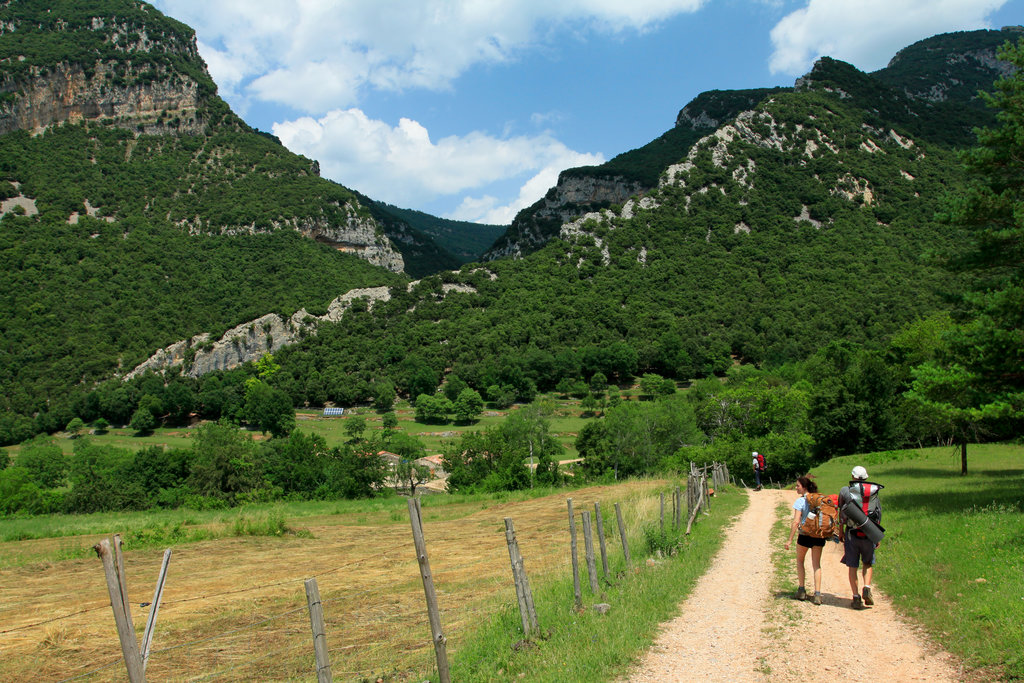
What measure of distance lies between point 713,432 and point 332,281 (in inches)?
4358

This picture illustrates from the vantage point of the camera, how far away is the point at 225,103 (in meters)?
173

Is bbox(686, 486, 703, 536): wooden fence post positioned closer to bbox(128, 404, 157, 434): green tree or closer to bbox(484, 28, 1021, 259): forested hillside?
bbox(128, 404, 157, 434): green tree

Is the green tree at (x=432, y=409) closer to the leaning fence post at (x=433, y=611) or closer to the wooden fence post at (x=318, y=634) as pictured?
the leaning fence post at (x=433, y=611)

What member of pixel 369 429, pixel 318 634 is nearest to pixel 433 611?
pixel 318 634

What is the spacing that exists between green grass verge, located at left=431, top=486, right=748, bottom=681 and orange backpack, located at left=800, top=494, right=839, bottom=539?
2.25 meters

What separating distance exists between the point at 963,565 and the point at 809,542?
2381mm

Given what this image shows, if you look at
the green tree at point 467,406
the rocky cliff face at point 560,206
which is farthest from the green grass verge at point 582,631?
the rocky cliff face at point 560,206

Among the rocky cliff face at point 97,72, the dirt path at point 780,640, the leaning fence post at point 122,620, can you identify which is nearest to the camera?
the leaning fence post at point 122,620

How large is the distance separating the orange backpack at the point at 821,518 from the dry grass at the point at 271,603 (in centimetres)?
483

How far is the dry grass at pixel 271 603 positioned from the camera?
7477mm

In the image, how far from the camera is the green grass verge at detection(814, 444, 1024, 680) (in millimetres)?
6026

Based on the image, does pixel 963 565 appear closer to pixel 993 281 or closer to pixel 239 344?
pixel 993 281

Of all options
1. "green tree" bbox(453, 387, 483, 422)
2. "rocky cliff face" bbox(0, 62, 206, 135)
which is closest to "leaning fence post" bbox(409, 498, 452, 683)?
"green tree" bbox(453, 387, 483, 422)

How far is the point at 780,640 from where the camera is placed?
6984 millimetres
